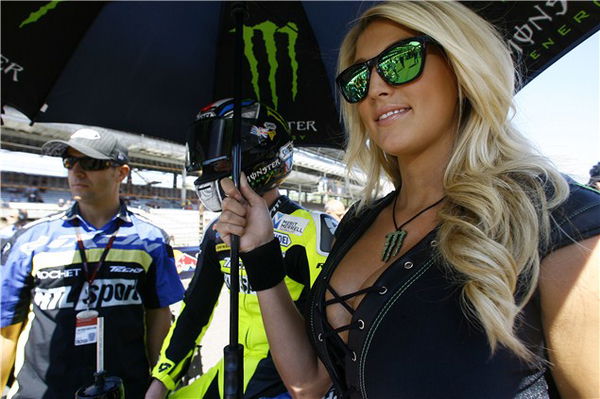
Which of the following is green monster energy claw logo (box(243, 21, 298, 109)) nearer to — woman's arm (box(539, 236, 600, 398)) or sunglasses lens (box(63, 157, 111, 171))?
sunglasses lens (box(63, 157, 111, 171))

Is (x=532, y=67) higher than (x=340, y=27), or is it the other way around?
(x=340, y=27)

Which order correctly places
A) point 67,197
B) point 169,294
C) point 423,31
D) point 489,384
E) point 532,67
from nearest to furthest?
point 489,384
point 423,31
point 532,67
point 169,294
point 67,197

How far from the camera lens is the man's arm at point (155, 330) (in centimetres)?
231

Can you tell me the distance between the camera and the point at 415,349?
76 cm

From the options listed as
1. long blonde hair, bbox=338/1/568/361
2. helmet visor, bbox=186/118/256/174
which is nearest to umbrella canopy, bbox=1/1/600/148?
helmet visor, bbox=186/118/256/174

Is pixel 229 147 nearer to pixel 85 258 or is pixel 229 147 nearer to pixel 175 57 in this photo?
pixel 175 57

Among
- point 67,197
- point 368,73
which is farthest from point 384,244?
point 67,197

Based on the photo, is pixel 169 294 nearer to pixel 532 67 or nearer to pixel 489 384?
pixel 489 384

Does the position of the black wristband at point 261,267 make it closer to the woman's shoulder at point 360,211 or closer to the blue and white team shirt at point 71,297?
the woman's shoulder at point 360,211

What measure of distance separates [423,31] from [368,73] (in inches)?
7.1

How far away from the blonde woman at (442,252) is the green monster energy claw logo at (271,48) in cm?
62

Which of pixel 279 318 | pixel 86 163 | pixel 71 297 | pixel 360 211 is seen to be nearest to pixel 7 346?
pixel 71 297

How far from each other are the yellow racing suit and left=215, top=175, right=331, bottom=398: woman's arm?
41 centimetres

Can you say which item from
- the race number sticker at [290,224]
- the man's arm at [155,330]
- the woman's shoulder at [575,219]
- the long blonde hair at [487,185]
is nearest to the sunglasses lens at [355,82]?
the long blonde hair at [487,185]
